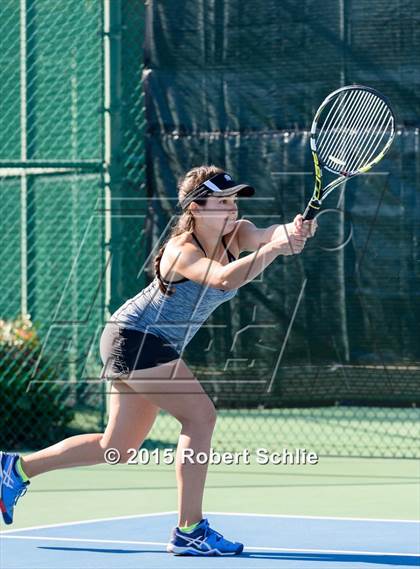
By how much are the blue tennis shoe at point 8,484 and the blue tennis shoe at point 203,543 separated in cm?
69

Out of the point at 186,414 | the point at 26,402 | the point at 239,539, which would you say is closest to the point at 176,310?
the point at 186,414

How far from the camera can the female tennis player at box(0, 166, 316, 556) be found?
5301mm

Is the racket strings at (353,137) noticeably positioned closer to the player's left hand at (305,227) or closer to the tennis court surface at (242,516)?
the player's left hand at (305,227)

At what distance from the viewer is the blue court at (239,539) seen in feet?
17.1

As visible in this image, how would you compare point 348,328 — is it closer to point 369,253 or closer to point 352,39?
point 369,253

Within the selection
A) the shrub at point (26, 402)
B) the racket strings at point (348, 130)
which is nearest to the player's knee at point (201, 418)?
the racket strings at point (348, 130)

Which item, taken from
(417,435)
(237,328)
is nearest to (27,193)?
(237,328)

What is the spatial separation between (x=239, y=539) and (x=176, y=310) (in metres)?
1.12

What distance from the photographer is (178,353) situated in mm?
5484

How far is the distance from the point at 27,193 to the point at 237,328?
2.61 m

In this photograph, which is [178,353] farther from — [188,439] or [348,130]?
[348,130]

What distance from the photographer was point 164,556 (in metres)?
5.39

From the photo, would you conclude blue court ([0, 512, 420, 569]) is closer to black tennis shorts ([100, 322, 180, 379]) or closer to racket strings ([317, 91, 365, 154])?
black tennis shorts ([100, 322, 180, 379])

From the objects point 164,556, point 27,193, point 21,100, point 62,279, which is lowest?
point 164,556
